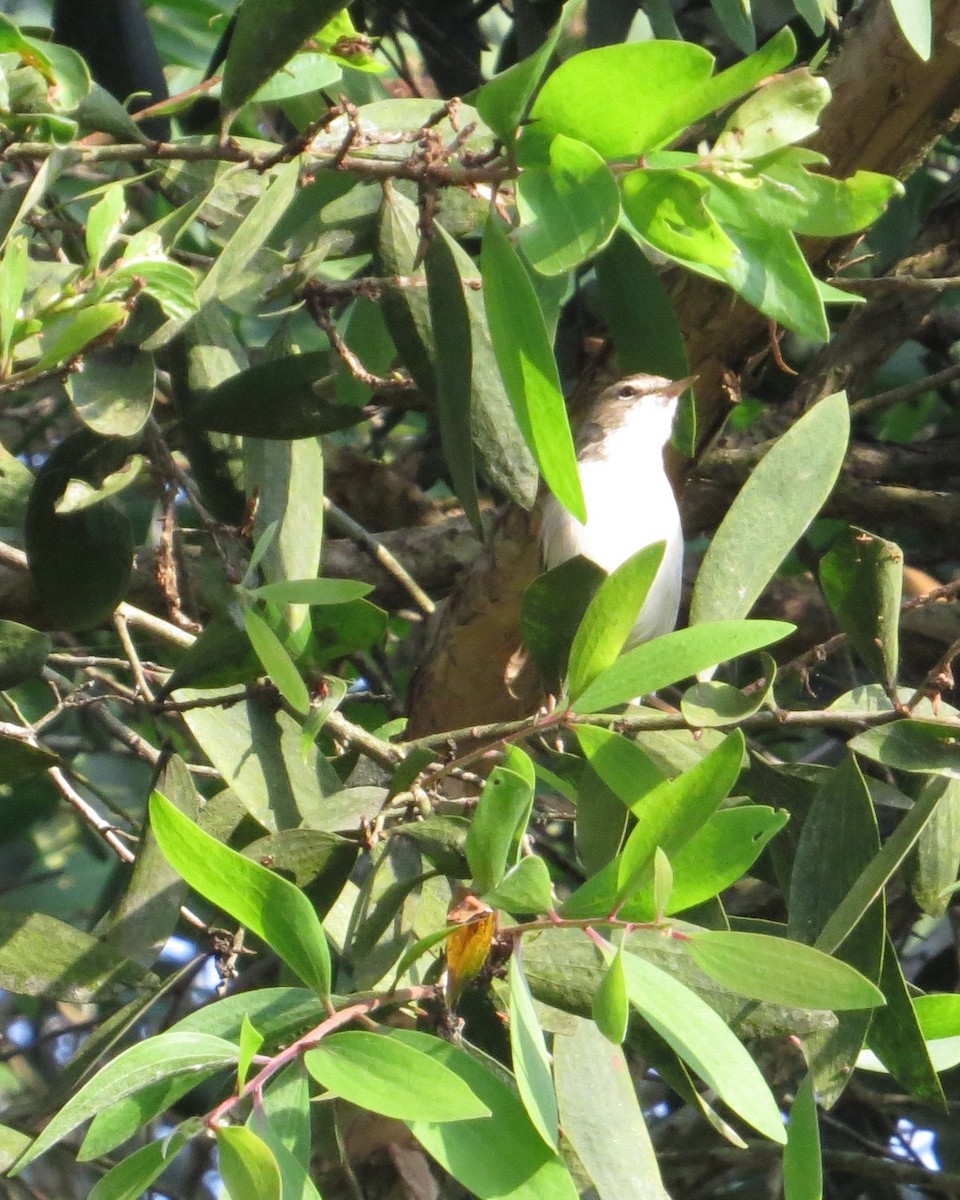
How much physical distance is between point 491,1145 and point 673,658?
437mm

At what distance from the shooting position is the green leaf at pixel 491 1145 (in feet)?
3.50

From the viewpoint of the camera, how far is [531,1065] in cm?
105

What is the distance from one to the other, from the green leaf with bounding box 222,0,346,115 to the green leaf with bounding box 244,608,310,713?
54 cm

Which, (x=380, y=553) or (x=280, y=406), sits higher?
(x=280, y=406)

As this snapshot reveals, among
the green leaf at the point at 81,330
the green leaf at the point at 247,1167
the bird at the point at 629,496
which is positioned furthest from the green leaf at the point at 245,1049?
the bird at the point at 629,496

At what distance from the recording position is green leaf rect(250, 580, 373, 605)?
1.27 metres

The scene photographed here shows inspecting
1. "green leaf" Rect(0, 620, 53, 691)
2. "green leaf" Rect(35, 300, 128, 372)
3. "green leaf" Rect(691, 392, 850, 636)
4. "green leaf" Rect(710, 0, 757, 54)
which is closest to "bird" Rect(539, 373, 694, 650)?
"green leaf" Rect(710, 0, 757, 54)

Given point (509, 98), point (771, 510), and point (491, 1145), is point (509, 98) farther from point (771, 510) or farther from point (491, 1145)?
point (491, 1145)

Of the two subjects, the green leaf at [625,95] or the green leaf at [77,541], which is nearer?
the green leaf at [625,95]

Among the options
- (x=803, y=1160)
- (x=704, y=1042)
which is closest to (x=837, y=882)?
(x=803, y=1160)

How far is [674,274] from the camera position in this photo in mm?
2406

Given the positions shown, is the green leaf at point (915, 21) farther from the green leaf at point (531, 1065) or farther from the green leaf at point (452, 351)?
the green leaf at point (531, 1065)

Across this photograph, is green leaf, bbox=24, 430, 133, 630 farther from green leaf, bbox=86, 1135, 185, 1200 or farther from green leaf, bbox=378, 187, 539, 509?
green leaf, bbox=86, 1135, 185, 1200

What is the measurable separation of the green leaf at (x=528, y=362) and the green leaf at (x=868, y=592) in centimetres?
39
